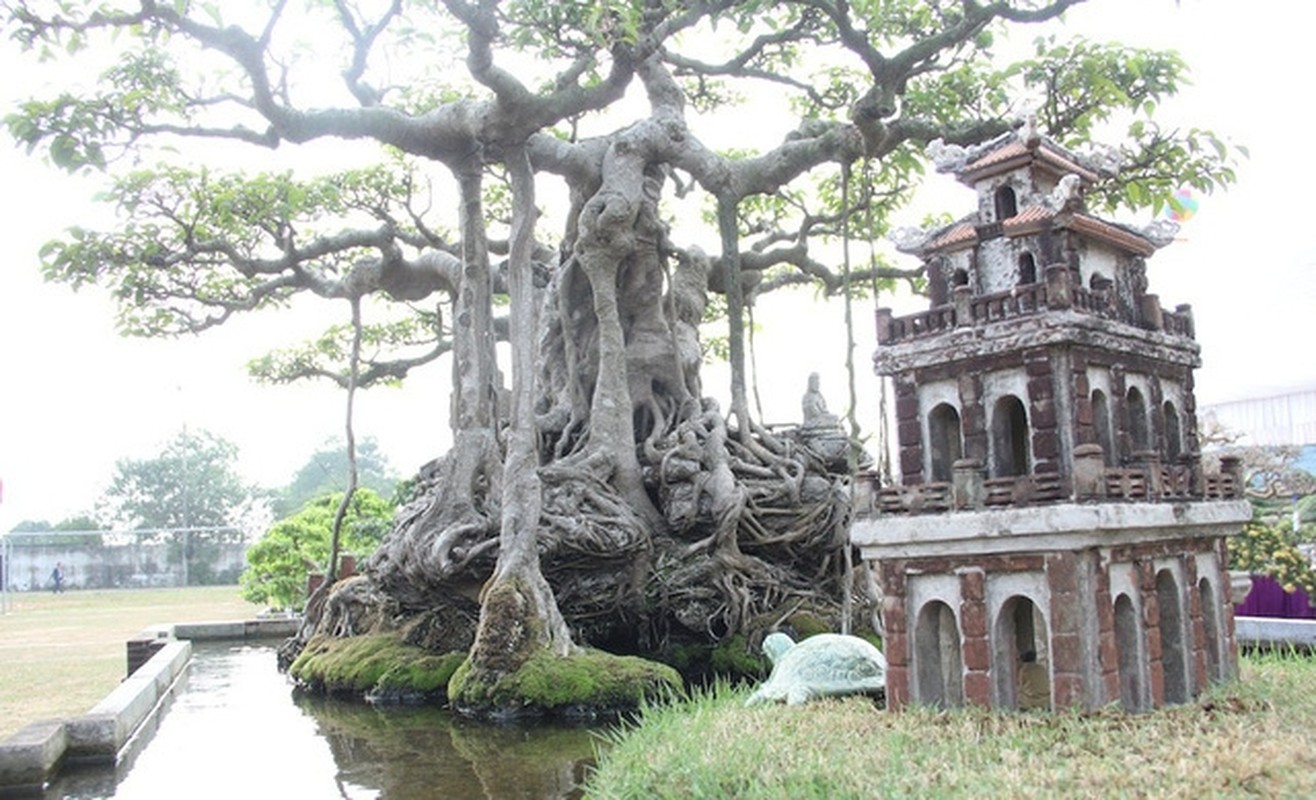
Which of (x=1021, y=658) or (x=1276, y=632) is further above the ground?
(x=1021, y=658)

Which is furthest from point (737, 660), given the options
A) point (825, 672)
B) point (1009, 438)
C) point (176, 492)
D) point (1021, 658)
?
point (176, 492)

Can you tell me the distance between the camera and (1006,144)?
9555mm

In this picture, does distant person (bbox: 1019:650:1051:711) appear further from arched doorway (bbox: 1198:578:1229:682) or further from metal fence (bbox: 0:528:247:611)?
metal fence (bbox: 0:528:247:611)

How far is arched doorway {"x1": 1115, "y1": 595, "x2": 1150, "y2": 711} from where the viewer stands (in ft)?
27.6

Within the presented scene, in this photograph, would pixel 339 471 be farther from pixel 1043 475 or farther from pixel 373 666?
pixel 1043 475

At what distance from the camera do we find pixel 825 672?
395 inches

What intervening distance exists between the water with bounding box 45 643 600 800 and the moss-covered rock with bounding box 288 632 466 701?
413 millimetres

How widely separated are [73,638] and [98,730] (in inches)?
460

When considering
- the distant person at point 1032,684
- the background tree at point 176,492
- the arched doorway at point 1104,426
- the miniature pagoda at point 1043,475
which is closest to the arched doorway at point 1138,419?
the miniature pagoda at point 1043,475

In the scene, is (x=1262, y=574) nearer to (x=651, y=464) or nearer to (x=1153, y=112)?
(x=1153, y=112)

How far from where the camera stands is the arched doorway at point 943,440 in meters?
9.52

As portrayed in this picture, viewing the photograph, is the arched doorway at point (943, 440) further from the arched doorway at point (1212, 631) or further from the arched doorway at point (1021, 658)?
the arched doorway at point (1212, 631)

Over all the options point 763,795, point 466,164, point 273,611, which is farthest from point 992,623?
point 273,611

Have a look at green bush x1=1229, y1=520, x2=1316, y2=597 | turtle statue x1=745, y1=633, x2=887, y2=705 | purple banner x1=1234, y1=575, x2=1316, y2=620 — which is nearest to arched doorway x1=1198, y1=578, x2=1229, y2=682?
turtle statue x1=745, y1=633, x2=887, y2=705
